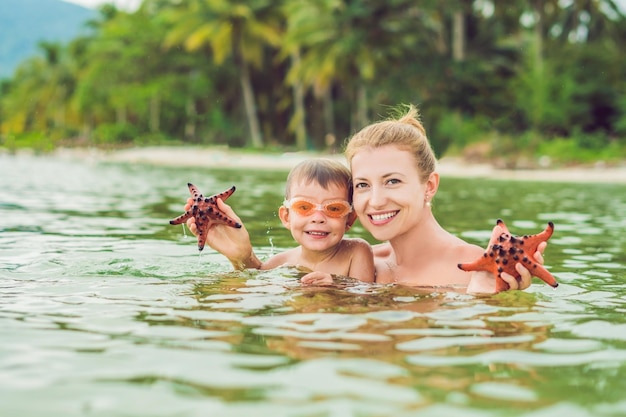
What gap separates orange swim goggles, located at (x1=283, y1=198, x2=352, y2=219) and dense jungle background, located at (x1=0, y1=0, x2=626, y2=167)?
75.8 feet

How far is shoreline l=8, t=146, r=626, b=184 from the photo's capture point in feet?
82.3

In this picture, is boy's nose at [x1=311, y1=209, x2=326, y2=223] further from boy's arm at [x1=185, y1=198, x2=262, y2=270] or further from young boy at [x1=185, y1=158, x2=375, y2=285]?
boy's arm at [x1=185, y1=198, x2=262, y2=270]

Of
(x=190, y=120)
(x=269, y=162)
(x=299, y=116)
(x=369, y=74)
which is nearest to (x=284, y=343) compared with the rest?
(x=269, y=162)

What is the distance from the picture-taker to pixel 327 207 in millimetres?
5078

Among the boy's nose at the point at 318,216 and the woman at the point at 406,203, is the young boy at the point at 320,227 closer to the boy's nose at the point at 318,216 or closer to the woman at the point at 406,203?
the boy's nose at the point at 318,216

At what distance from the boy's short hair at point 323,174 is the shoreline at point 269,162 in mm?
14781

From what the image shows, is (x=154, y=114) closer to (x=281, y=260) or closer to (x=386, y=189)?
(x=281, y=260)

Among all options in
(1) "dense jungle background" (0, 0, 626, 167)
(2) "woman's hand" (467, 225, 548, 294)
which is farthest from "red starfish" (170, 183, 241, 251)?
(1) "dense jungle background" (0, 0, 626, 167)

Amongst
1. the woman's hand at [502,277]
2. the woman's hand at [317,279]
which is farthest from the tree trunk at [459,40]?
the woman's hand at [502,277]

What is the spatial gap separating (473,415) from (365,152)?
252 centimetres

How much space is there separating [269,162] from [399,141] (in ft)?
96.8

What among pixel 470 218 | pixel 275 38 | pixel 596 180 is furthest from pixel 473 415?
pixel 275 38

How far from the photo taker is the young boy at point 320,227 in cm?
509

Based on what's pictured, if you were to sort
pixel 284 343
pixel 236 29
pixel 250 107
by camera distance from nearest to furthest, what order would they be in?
pixel 284 343, pixel 236 29, pixel 250 107
